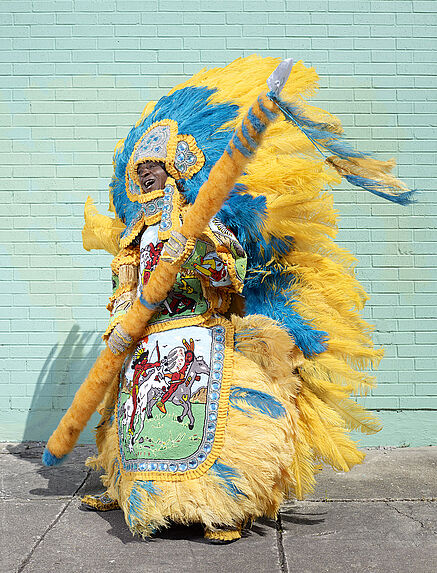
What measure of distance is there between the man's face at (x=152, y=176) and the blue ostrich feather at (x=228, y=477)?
3.89 ft

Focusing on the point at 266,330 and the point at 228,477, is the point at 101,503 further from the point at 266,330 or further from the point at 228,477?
the point at 266,330

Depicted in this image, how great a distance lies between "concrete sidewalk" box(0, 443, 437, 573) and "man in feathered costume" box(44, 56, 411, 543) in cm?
12

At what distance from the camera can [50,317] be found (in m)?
4.20

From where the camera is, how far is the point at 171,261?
2.38m

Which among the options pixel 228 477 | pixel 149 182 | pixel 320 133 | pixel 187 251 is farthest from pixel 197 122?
pixel 228 477

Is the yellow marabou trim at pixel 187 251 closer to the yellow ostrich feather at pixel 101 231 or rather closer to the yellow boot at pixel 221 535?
the yellow ostrich feather at pixel 101 231

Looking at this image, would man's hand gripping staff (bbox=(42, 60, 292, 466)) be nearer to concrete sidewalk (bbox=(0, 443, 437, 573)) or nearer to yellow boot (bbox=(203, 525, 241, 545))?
concrete sidewalk (bbox=(0, 443, 437, 573))

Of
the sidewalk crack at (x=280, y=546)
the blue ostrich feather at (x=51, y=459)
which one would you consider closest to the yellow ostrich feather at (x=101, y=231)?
the blue ostrich feather at (x=51, y=459)

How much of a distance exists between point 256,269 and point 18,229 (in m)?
2.11

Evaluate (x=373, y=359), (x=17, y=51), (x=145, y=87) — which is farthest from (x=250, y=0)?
(x=373, y=359)

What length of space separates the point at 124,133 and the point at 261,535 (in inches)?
106

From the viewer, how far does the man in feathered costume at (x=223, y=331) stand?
8.00ft

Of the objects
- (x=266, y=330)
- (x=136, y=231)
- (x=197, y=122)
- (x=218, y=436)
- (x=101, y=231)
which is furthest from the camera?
(x=101, y=231)

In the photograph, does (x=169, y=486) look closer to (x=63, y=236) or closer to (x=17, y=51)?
(x=63, y=236)
